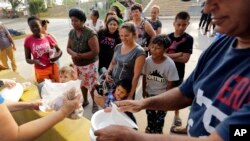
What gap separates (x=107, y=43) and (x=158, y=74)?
1.41m

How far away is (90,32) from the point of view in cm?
371

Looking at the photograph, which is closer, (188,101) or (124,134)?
(124,134)

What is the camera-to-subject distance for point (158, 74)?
2.92 m

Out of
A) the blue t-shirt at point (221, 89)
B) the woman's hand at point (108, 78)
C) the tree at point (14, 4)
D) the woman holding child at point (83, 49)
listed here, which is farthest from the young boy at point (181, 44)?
the tree at point (14, 4)

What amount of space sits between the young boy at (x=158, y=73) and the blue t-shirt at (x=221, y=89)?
1.55 metres

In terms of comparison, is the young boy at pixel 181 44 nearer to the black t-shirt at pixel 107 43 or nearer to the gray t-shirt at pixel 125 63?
the gray t-shirt at pixel 125 63

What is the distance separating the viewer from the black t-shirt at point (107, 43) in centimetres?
397

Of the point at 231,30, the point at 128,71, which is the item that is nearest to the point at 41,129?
the point at 231,30

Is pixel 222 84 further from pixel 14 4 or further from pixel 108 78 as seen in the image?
pixel 14 4

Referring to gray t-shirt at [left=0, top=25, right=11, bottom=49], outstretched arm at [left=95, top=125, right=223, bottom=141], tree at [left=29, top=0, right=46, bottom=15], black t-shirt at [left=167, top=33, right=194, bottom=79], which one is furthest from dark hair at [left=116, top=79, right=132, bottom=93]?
tree at [left=29, top=0, right=46, bottom=15]

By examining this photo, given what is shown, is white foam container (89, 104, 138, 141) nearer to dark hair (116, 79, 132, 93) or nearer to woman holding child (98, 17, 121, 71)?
dark hair (116, 79, 132, 93)

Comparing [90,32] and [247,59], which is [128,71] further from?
[247,59]

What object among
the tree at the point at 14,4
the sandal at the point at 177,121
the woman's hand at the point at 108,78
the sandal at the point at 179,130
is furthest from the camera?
the tree at the point at 14,4

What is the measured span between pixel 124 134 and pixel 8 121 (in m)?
0.66
